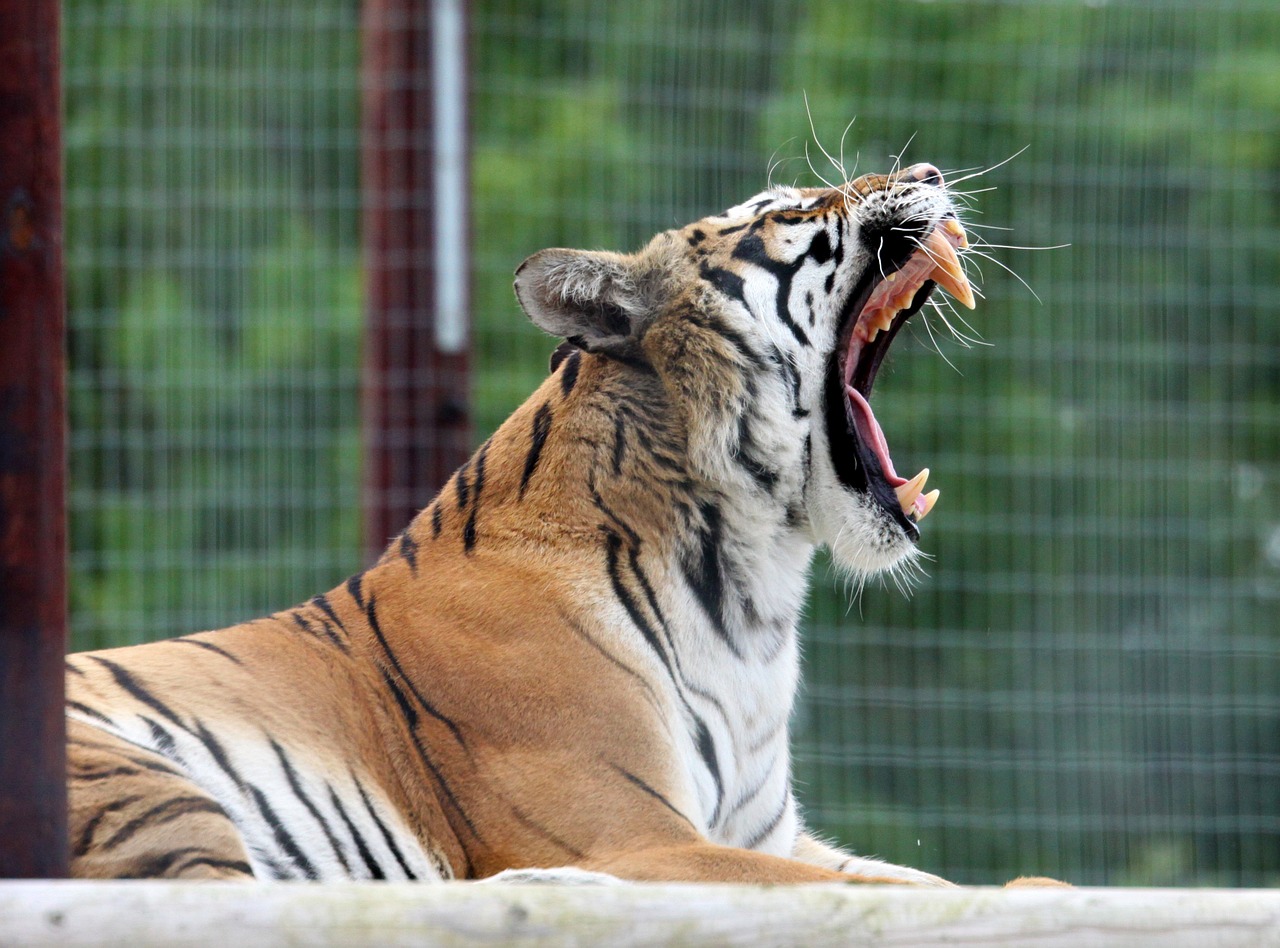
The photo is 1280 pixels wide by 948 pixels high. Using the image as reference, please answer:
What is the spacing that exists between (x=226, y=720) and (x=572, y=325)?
25.7 inches

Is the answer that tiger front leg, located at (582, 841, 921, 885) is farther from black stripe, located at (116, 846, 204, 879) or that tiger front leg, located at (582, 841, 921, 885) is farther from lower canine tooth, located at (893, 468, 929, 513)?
lower canine tooth, located at (893, 468, 929, 513)

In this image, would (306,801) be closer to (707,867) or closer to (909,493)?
(707,867)

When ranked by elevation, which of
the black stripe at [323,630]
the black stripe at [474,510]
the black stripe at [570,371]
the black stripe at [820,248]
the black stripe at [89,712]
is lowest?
the black stripe at [89,712]

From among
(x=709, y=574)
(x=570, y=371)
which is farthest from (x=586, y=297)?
(x=709, y=574)

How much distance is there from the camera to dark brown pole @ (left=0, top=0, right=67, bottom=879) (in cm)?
108

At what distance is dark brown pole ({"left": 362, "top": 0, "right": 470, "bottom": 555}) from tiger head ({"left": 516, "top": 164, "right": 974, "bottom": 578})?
1469mm

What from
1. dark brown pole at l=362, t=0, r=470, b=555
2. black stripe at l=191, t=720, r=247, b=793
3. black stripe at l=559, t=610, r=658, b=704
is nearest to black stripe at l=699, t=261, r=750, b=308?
black stripe at l=559, t=610, r=658, b=704

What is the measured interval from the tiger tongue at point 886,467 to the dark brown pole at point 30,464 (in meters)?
1.25

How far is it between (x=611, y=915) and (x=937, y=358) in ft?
13.3

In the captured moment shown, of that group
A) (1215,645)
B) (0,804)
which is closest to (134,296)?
(1215,645)

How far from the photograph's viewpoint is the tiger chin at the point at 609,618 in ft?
5.85

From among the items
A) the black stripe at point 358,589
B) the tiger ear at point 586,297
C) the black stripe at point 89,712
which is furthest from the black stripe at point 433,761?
the tiger ear at point 586,297

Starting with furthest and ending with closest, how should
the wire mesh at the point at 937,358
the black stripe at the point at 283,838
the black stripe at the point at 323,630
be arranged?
1. the wire mesh at the point at 937,358
2. the black stripe at the point at 323,630
3. the black stripe at the point at 283,838

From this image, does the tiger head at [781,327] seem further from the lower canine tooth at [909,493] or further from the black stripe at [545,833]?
the black stripe at [545,833]
